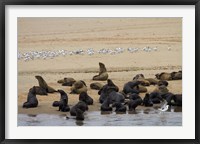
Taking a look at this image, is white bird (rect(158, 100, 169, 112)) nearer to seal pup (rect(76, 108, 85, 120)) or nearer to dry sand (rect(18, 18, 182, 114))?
dry sand (rect(18, 18, 182, 114))

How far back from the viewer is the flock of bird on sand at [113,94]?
16125 millimetres

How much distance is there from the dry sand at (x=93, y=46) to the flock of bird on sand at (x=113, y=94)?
0.03m

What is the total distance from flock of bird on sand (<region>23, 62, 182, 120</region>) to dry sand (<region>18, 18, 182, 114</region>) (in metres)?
0.03

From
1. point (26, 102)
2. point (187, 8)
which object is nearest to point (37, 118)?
point (26, 102)

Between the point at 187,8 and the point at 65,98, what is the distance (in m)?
0.95

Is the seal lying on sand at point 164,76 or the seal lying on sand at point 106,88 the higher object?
the seal lying on sand at point 164,76

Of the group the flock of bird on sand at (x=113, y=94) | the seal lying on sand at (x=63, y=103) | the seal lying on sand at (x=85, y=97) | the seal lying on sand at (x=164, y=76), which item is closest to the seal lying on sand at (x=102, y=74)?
the flock of bird on sand at (x=113, y=94)

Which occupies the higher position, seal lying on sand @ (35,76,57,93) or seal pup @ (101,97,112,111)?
seal lying on sand @ (35,76,57,93)

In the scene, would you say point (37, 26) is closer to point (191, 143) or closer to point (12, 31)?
point (12, 31)

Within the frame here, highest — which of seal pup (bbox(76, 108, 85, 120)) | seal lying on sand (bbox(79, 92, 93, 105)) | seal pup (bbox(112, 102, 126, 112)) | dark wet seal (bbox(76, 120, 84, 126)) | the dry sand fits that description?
the dry sand

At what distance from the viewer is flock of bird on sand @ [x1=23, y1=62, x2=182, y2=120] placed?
635 inches

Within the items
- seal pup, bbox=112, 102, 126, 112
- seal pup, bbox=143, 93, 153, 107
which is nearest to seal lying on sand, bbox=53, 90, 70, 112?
seal pup, bbox=112, 102, 126, 112

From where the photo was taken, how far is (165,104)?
635 inches

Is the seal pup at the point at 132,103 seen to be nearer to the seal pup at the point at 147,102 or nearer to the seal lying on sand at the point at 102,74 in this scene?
the seal pup at the point at 147,102
